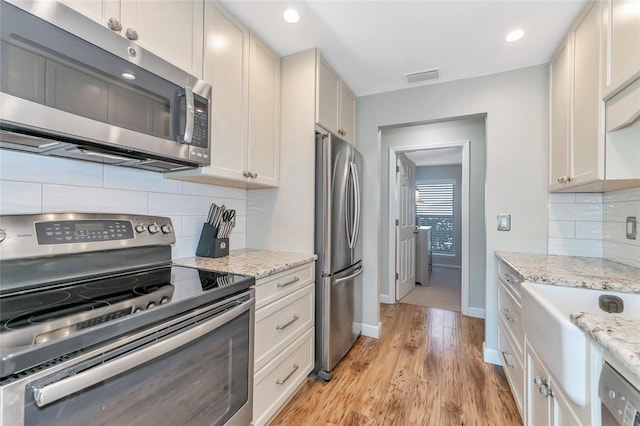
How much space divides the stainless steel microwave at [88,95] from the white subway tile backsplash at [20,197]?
141 mm

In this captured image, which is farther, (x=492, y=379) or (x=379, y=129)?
(x=379, y=129)

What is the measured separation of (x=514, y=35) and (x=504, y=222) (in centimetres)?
130

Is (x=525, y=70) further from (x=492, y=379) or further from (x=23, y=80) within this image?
(x=23, y=80)

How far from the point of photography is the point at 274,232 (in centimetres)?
207

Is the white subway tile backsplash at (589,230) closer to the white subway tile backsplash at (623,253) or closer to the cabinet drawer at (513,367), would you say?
the white subway tile backsplash at (623,253)

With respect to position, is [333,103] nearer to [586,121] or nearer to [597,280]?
[586,121]

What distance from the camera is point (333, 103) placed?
2.24 meters

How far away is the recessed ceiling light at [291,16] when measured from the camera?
161 cm

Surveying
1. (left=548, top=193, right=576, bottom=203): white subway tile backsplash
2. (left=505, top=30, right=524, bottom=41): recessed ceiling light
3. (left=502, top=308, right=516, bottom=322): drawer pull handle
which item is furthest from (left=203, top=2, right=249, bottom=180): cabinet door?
(left=548, top=193, right=576, bottom=203): white subway tile backsplash

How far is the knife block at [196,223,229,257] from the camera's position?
1.69 metres

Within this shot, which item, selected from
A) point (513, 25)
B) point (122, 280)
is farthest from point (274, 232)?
Answer: point (513, 25)

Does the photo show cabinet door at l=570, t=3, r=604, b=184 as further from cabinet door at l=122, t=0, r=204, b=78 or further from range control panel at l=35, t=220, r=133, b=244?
range control panel at l=35, t=220, r=133, b=244

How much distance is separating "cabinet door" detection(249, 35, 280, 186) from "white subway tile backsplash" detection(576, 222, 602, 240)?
2203 mm

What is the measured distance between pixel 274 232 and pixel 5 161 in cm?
138
